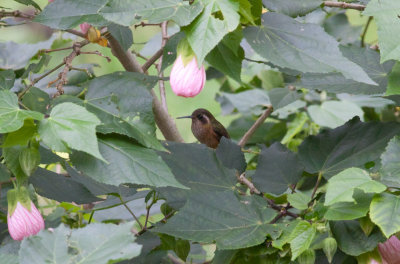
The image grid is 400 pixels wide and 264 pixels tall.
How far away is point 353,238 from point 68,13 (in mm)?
655

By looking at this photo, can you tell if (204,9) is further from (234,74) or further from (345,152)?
(345,152)

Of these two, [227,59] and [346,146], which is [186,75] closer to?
[227,59]

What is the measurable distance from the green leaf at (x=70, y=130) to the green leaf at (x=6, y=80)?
8.5 inches

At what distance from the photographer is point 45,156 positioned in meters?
1.30

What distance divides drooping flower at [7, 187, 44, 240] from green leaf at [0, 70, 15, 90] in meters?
0.19

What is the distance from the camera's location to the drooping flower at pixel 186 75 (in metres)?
1.08

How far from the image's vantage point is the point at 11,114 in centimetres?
99

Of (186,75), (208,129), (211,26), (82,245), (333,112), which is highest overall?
(211,26)

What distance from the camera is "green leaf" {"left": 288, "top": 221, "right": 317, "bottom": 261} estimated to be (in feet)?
3.54

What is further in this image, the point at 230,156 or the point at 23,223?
the point at 230,156

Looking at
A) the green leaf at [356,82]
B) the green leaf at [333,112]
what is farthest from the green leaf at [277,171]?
the green leaf at [333,112]

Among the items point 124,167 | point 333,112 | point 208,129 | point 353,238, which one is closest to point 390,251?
point 353,238

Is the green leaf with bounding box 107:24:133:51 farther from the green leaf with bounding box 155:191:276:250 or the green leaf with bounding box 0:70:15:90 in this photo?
the green leaf with bounding box 155:191:276:250

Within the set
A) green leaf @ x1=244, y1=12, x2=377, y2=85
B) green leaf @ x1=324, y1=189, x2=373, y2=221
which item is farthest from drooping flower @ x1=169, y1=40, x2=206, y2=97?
green leaf @ x1=324, y1=189, x2=373, y2=221
